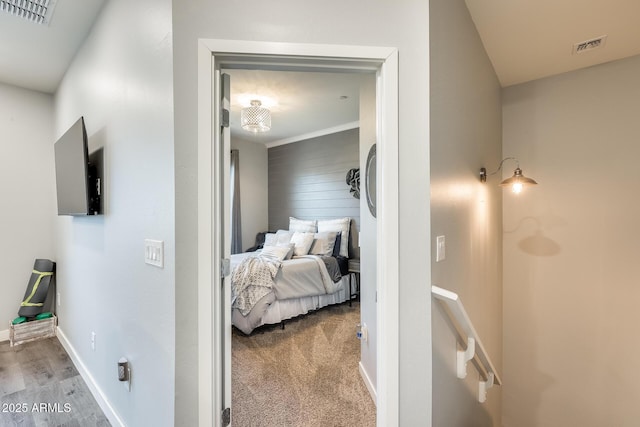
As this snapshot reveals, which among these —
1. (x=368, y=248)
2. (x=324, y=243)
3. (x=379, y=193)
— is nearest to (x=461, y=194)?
(x=379, y=193)

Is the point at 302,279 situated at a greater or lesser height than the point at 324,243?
lesser

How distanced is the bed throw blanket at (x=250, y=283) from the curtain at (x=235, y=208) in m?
1.99

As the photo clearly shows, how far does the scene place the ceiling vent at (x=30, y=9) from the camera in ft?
5.72

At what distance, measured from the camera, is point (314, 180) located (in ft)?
15.8

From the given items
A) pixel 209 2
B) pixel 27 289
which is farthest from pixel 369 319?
pixel 27 289

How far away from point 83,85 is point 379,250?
8.43 feet

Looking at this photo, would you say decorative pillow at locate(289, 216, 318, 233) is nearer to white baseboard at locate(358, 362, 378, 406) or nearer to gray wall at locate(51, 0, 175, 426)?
white baseboard at locate(358, 362, 378, 406)

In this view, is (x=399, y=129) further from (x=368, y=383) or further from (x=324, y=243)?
(x=324, y=243)

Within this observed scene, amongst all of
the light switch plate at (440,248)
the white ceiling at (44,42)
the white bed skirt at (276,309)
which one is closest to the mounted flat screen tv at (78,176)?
the white ceiling at (44,42)

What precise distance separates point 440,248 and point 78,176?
236 centimetres

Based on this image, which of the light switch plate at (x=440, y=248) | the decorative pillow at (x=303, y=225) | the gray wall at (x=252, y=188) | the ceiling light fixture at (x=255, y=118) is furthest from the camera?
the gray wall at (x=252, y=188)

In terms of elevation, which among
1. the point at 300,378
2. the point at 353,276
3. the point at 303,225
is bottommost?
the point at 300,378

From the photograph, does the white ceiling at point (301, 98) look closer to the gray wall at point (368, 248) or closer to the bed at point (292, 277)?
the gray wall at point (368, 248)

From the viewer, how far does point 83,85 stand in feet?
7.06
